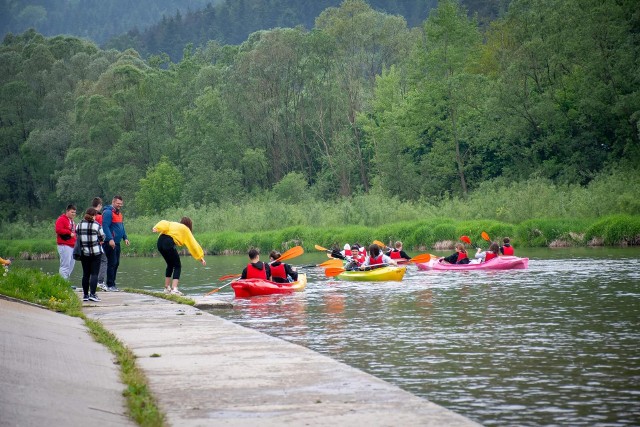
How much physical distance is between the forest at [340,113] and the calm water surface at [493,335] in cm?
1979

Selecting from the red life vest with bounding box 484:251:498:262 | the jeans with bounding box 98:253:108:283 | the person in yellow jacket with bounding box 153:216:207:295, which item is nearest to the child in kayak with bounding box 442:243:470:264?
the red life vest with bounding box 484:251:498:262

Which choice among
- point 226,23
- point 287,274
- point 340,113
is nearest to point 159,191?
point 340,113

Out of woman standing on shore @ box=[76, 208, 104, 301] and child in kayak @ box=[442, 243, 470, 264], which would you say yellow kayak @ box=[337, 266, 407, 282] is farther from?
woman standing on shore @ box=[76, 208, 104, 301]

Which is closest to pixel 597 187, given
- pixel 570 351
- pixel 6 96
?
pixel 570 351

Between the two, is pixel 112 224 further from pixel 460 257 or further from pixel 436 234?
pixel 436 234

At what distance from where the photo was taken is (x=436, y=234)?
45.6 metres

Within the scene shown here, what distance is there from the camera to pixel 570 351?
12.2 metres

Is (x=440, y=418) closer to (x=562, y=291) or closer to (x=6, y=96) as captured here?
(x=562, y=291)

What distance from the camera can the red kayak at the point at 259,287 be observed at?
22.8 metres

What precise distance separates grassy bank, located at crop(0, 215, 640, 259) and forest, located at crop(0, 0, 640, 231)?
2360mm

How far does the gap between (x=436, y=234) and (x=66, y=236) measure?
88.5 ft

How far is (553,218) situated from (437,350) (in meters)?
31.7

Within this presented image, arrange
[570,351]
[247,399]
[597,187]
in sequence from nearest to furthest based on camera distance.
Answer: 1. [247,399]
2. [570,351]
3. [597,187]

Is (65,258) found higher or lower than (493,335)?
higher
